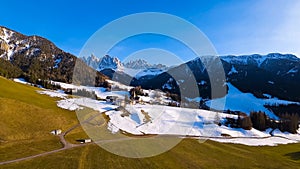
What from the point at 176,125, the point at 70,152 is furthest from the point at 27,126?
the point at 176,125

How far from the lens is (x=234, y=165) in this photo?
49.0 meters

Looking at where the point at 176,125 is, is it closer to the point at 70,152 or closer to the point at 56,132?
the point at 56,132

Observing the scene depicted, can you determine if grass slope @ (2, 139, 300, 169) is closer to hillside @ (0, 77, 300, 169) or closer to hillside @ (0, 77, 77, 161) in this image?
hillside @ (0, 77, 300, 169)

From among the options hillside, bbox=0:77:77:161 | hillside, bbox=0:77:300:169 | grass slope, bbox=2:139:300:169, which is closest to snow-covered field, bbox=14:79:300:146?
hillside, bbox=0:77:77:161

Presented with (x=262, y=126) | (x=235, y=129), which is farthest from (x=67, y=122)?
(x=262, y=126)

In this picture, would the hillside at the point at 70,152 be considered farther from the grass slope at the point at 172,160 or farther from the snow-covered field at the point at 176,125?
the snow-covered field at the point at 176,125

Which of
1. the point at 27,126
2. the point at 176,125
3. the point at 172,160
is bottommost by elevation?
the point at 172,160

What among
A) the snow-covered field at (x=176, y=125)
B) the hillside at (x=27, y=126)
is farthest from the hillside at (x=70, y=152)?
the snow-covered field at (x=176, y=125)

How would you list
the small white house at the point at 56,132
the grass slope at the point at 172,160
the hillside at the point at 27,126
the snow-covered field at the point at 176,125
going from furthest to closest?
the snow-covered field at the point at 176,125 < the small white house at the point at 56,132 < the hillside at the point at 27,126 < the grass slope at the point at 172,160

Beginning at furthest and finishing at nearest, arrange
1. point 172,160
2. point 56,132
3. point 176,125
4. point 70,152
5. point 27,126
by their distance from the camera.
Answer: point 176,125
point 56,132
point 27,126
point 172,160
point 70,152

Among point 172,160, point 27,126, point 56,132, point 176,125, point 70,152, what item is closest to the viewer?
point 70,152

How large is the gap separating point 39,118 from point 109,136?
64.7 feet

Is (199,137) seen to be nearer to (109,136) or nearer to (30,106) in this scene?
(109,136)

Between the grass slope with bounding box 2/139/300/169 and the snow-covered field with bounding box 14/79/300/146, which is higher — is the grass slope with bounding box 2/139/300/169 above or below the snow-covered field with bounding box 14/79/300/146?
below
